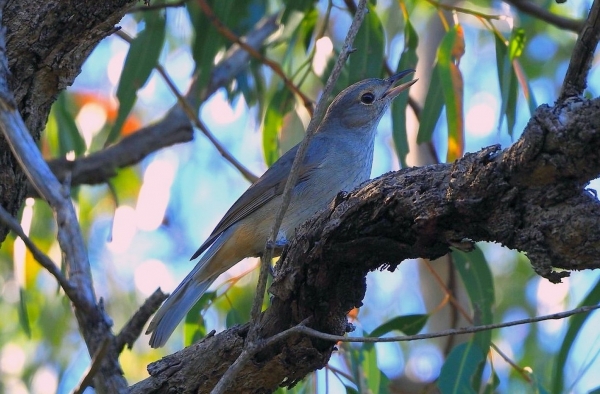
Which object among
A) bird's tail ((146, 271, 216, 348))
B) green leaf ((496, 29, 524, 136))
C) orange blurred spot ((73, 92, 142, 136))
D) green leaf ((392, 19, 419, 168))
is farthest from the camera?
orange blurred spot ((73, 92, 142, 136))

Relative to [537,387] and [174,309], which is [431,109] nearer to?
[537,387]

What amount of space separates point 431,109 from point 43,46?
2.44 metres

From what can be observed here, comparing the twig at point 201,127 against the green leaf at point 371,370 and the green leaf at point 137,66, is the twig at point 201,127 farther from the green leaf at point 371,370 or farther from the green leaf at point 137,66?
the green leaf at point 371,370

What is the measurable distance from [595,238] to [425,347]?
587 centimetres

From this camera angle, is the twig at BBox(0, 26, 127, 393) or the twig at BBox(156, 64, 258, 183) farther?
the twig at BBox(156, 64, 258, 183)

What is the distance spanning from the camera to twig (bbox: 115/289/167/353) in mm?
2643

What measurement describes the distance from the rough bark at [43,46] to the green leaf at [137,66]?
1.87m

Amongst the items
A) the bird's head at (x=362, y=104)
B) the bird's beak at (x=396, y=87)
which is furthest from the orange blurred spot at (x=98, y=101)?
the bird's beak at (x=396, y=87)

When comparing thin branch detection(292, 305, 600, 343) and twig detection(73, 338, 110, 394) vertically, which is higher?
thin branch detection(292, 305, 600, 343)

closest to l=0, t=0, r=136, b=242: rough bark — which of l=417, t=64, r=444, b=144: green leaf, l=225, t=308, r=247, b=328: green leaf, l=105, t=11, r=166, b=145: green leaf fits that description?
l=225, t=308, r=247, b=328: green leaf

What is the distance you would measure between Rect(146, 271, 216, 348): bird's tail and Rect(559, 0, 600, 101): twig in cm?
241

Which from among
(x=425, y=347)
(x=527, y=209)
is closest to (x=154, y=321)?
(x=527, y=209)

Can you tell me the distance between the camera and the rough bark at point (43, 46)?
9.30 feet

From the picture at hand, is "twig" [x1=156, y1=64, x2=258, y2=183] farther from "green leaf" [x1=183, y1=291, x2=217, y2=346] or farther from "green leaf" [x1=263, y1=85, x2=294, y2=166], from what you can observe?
"green leaf" [x1=183, y1=291, x2=217, y2=346]
